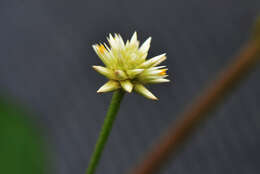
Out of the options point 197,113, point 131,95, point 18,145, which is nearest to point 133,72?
point 197,113

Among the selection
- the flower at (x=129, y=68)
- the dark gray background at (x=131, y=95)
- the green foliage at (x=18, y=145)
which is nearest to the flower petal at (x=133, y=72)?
the flower at (x=129, y=68)

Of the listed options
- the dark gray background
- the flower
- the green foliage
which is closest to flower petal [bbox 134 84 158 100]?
the flower

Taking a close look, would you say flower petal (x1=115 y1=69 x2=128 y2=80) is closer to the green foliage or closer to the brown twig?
the brown twig

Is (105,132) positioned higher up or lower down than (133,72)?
lower down

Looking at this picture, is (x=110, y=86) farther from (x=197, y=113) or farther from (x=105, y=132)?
(x=197, y=113)

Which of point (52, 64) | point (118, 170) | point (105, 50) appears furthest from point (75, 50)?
point (105, 50)

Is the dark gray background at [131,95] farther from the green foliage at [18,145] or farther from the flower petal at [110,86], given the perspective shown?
the flower petal at [110,86]

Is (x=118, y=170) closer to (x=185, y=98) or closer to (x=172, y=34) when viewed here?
(x=185, y=98)
